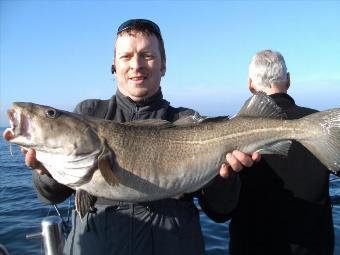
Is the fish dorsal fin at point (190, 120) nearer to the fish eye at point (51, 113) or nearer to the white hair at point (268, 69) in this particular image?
the fish eye at point (51, 113)

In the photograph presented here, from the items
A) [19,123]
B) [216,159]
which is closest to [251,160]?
[216,159]

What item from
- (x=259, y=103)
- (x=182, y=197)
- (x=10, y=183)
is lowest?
(x=10, y=183)

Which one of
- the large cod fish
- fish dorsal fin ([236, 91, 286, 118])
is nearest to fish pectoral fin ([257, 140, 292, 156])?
the large cod fish

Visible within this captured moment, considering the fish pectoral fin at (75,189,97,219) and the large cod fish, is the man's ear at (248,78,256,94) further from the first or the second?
the fish pectoral fin at (75,189,97,219)

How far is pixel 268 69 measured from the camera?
5.30 metres

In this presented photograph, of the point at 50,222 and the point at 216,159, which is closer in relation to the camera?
the point at 216,159

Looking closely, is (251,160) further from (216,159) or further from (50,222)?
(50,222)

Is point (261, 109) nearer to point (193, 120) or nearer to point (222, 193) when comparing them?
point (193, 120)

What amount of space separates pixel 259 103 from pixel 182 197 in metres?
1.24

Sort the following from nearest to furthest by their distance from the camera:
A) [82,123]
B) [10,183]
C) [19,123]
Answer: [19,123], [82,123], [10,183]

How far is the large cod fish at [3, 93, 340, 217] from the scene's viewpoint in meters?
3.28

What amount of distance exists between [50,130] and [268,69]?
3.20 meters

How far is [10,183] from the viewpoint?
1545 centimetres

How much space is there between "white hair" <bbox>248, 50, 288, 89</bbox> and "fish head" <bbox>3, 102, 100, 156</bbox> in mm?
2820
